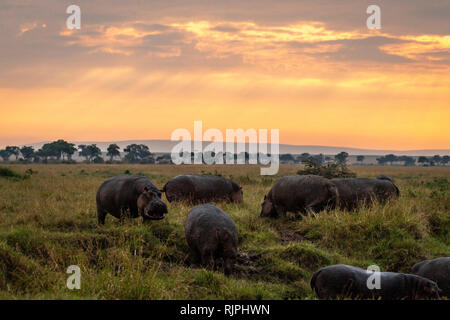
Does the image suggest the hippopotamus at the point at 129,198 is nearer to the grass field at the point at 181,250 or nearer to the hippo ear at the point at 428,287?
the grass field at the point at 181,250

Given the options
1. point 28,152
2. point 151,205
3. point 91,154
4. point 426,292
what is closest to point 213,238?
point 151,205

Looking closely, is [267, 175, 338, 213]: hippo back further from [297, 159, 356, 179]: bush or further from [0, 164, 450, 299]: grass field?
[297, 159, 356, 179]: bush

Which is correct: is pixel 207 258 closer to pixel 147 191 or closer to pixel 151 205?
pixel 151 205

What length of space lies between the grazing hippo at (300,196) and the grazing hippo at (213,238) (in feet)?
14.9

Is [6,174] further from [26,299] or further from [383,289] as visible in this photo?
[383,289]

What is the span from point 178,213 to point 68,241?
3.57 m

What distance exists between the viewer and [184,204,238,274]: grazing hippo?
26.4 feet

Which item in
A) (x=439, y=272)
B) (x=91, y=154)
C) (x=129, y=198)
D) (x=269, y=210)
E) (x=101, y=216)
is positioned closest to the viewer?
(x=439, y=272)

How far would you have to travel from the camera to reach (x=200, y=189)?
1495cm

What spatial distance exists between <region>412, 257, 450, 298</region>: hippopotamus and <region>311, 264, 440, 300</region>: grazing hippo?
35.1 inches

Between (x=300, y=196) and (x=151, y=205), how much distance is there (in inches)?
189

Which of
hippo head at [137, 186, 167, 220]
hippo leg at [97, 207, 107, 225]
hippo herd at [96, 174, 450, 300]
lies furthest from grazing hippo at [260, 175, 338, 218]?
hippo leg at [97, 207, 107, 225]
